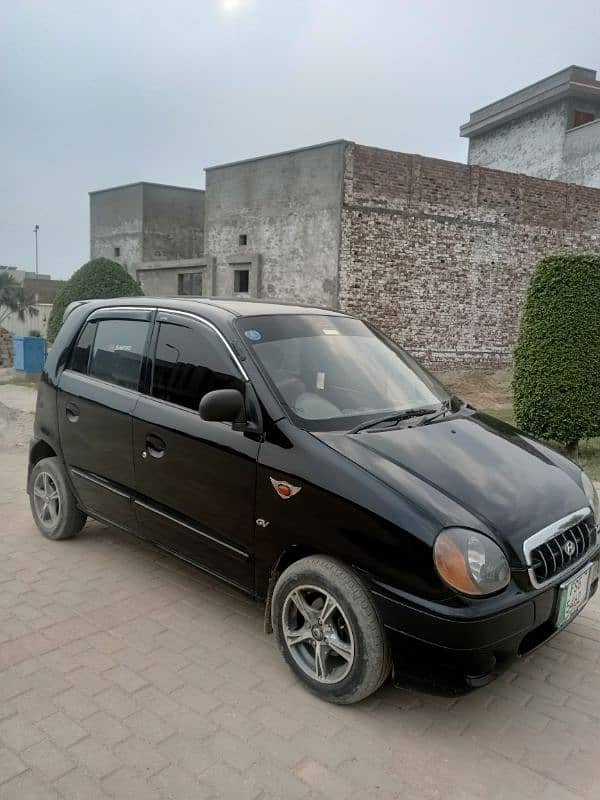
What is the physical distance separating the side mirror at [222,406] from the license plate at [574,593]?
1721 millimetres

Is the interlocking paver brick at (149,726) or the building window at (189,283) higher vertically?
the building window at (189,283)

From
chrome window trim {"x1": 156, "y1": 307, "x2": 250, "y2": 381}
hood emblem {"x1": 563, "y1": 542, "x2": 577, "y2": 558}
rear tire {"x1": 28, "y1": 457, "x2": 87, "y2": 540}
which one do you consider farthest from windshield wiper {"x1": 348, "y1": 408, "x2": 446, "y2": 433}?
rear tire {"x1": 28, "y1": 457, "x2": 87, "y2": 540}

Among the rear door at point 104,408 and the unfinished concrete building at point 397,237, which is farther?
the unfinished concrete building at point 397,237

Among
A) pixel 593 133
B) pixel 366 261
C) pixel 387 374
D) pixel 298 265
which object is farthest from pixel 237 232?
pixel 387 374

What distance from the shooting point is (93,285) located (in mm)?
16047

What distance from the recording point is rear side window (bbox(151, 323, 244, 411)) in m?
3.40

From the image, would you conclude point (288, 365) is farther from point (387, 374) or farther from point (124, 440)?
point (124, 440)

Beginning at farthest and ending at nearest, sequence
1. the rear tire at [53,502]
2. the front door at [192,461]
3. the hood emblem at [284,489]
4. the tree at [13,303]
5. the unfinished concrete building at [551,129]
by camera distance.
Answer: the tree at [13,303]
the unfinished concrete building at [551,129]
the rear tire at [53,502]
the front door at [192,461]
the hood emblem at [284,489]

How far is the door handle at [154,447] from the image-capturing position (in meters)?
3.62

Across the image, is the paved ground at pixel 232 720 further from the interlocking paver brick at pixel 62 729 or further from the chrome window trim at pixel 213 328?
the chrome window trim at pixel 213 328

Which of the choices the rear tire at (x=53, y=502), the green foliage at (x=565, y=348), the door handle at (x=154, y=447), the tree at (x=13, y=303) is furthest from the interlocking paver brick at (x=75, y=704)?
the tree at (x=13, y=303)

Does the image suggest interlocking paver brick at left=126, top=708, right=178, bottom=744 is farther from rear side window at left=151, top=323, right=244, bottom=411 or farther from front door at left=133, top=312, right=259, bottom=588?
rear side window at left=151, top=323, right=244, bottom=411

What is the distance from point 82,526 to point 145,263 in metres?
19.0

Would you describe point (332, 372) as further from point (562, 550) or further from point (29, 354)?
point (29, 354)
